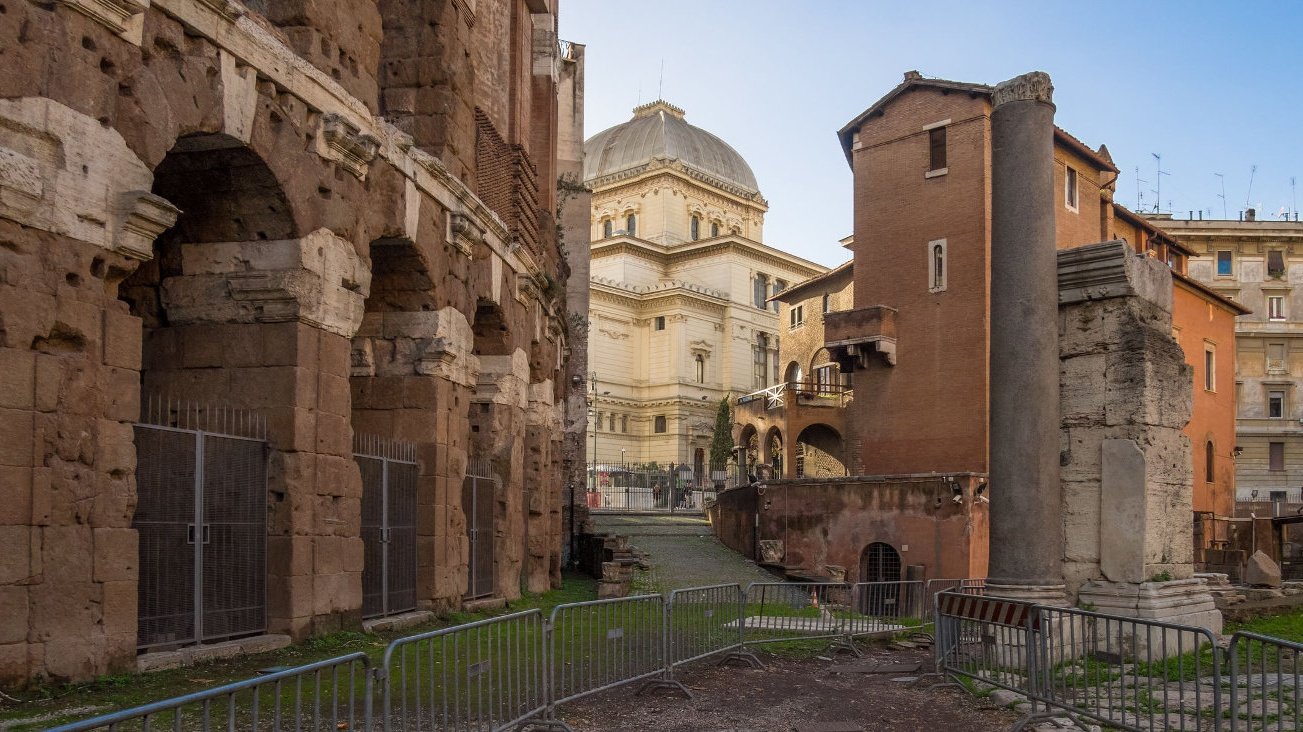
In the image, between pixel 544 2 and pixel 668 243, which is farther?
pixel 668 243

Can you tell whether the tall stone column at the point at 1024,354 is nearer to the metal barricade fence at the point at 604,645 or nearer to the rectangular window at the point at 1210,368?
the metal barricade fence at the point at 604,645

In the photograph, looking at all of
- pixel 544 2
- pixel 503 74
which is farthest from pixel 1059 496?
pixel 544 2

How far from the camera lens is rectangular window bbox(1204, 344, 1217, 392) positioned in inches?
1612

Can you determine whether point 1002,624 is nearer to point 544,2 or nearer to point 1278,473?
point 544,2

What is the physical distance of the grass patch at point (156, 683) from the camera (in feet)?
21.1

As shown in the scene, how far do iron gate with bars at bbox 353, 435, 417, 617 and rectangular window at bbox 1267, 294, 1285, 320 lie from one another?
5567 centimetres

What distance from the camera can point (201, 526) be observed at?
29.4 feet

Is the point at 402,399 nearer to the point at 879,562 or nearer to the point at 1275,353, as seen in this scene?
the point at 879,562

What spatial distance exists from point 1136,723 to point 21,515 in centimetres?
685

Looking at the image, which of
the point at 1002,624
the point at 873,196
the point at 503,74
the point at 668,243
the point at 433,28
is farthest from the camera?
the point at 668,243

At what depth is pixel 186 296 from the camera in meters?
10.2

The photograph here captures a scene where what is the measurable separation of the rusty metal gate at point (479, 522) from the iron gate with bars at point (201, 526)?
4.54m

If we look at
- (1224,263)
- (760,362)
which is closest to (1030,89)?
(1224,263)

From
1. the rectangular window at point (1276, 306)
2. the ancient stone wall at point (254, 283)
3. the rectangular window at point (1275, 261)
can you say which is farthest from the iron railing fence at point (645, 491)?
the rectangular window at point (1275, 261)
